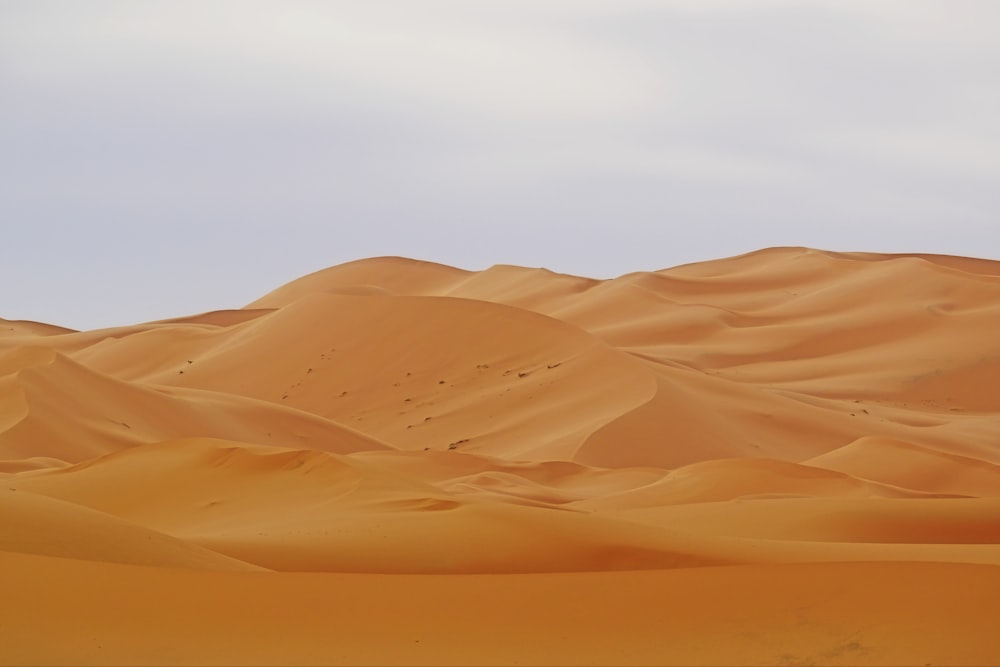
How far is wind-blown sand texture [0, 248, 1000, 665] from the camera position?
703 cm

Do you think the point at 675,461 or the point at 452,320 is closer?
the point at 675,461

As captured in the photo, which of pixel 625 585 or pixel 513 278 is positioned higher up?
pixel 513 278

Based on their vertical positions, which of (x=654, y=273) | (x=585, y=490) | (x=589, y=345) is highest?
(x=654, y=273)

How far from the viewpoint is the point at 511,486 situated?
18.7 m

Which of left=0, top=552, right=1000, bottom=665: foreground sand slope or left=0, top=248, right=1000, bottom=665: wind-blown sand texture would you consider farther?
left=0, top=248, right=1000, bottom=665: wind-blown sand texture

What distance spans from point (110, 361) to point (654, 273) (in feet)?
84.7

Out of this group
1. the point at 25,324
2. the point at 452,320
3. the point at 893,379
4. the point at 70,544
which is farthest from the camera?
the point at 25,324

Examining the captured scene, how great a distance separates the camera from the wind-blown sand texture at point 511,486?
7.03 metres

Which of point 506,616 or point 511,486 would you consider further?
point 511,486

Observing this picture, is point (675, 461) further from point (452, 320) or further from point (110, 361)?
point (110, 361)

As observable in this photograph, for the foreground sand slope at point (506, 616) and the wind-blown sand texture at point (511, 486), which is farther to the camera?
the wind-blown sand texture at point (511, 486)

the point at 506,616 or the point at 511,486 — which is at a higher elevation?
the point at 506,616

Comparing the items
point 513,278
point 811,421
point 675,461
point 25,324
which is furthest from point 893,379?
point 25,324

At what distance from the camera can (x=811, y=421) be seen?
99.8 feet
